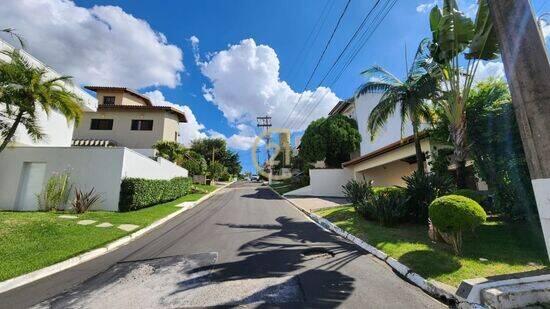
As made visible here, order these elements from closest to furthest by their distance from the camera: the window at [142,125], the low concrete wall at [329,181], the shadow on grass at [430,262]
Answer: the shadow on grass at [430,262] → the low concrete wall at [329,181] → the window at [142,125]

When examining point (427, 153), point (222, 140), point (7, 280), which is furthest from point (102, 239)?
point (222, 140)

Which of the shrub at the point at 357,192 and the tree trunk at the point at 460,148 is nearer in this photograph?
the tree trunk at the point at 460,148

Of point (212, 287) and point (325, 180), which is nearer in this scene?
point (212, 287)

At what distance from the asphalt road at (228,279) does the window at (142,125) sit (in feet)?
81.4

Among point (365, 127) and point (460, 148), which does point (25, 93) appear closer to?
point (460, 148)

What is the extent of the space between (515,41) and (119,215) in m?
14.2

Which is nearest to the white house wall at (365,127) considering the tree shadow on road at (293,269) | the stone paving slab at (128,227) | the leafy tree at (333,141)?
the leafy tree at (333,141)

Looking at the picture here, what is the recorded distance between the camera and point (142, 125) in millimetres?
31156

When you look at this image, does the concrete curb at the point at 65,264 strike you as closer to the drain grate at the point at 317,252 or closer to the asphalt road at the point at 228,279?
the asphalt road at the point at 228,279

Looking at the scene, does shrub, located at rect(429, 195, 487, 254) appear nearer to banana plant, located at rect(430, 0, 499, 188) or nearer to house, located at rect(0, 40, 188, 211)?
banana plant, located at rect(430, 0, 499, 188)

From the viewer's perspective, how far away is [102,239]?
878 centimetres

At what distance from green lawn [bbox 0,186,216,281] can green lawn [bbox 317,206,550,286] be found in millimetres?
8026

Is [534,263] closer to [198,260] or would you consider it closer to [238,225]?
[198,260]

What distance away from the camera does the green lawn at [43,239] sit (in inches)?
252
